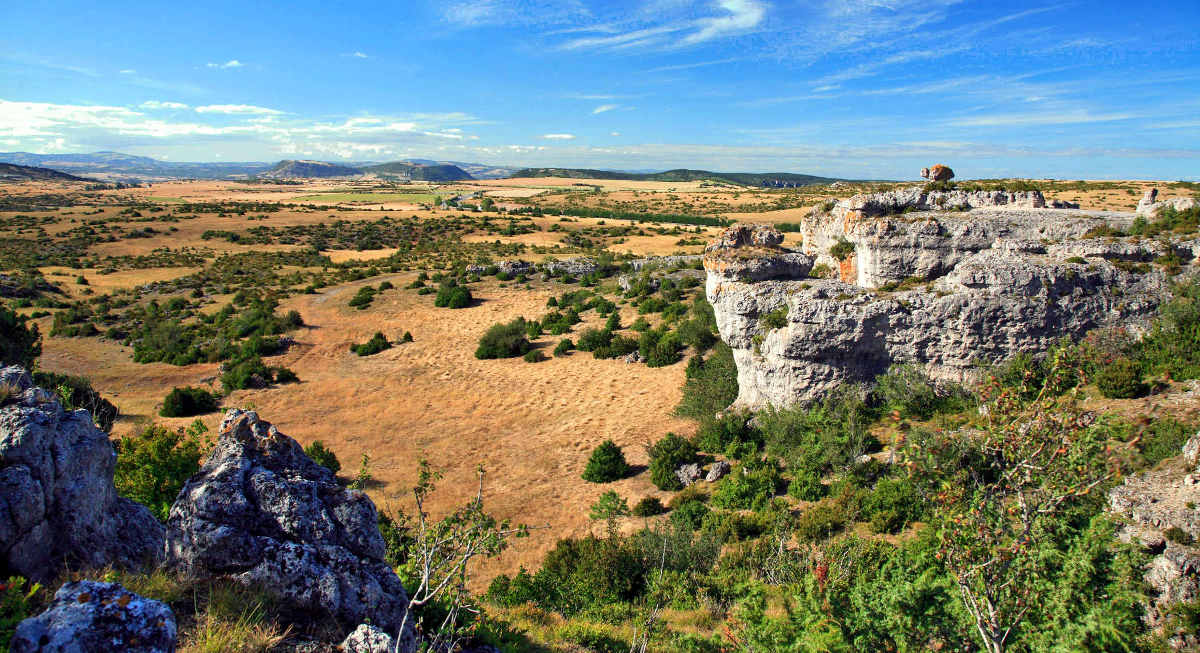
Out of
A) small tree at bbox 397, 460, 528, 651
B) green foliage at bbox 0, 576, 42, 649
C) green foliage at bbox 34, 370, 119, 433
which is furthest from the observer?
green foliage at bbox 34, 370, 119, 433

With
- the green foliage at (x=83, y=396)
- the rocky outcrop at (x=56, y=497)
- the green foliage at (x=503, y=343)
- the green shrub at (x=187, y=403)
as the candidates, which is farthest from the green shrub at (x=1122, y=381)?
the green shrub at (x=187, y=403)

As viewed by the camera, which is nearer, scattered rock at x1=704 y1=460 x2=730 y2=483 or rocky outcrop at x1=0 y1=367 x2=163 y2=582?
rocky outcrop at x1=0 y1=367 x2=163 y2=582

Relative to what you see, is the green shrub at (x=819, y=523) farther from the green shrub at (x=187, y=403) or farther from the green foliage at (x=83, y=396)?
the green shrub at (x=187, y=403)

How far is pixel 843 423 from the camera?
1180cm

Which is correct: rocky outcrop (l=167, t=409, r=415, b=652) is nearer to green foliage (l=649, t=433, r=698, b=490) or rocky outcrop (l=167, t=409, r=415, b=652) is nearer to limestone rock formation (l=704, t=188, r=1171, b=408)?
green foliage (l=649, t=433, r=698, b=490)

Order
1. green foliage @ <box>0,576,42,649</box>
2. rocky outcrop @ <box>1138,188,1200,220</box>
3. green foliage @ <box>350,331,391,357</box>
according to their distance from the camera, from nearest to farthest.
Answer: green foliage @ <box>0,576,42,649</box> → rocky outcrop @ <box>1138,188,1200,220</box> → green foliage @ <box>350,331,391,357</box>

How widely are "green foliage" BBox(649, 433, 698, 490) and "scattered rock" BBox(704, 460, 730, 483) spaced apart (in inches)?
25.5

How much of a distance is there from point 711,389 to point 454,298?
64.6 ft

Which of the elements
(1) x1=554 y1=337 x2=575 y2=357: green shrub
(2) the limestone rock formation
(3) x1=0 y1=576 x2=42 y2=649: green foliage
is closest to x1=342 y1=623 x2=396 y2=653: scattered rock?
(3) x1=0 y1=576 x2=42 y2=649: green foliage

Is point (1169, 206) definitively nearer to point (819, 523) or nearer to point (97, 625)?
point (819, 523)

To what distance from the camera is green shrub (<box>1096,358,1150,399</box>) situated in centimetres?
1001

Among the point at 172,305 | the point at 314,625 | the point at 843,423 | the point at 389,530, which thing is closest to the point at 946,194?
the point at 843,423

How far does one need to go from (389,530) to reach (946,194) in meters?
16.7

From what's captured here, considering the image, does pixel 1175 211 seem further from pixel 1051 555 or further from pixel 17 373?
pixel 17 373
